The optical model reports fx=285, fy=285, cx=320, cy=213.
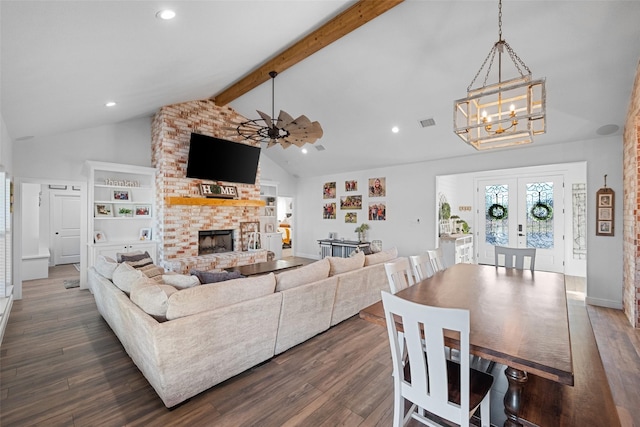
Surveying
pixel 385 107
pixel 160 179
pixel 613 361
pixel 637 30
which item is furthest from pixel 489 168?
pixel 160 179

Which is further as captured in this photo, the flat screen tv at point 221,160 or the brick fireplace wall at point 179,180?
the flat screen tv at point 221,160

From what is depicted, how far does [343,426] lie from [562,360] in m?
1.34

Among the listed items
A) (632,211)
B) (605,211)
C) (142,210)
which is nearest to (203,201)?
(142,210)

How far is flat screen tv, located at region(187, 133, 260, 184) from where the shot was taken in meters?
5.80

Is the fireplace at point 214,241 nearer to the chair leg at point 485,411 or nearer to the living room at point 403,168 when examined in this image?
the living room at point 403,168

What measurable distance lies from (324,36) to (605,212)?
4837 millimetres

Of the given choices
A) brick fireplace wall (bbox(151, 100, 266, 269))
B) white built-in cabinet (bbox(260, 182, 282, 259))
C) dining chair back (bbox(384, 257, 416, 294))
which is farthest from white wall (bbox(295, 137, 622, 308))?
dining chair back (bbox(384, 257, 416, 294))

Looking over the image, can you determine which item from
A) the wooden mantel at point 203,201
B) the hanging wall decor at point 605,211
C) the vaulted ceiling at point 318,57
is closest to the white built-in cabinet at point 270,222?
the wooden mantel at point 203,201

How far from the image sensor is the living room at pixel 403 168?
4.25 metres

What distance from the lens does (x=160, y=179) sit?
227 inches

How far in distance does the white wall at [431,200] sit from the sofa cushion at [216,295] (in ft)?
15.8

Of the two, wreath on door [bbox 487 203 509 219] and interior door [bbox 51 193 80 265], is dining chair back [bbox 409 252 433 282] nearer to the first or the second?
wreath on door [bbox 487 203 509 219]

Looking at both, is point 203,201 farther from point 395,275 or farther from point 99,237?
point 395,275

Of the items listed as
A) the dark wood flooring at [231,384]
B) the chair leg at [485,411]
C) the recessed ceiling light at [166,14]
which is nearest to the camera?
the chair leg at [485,411]
